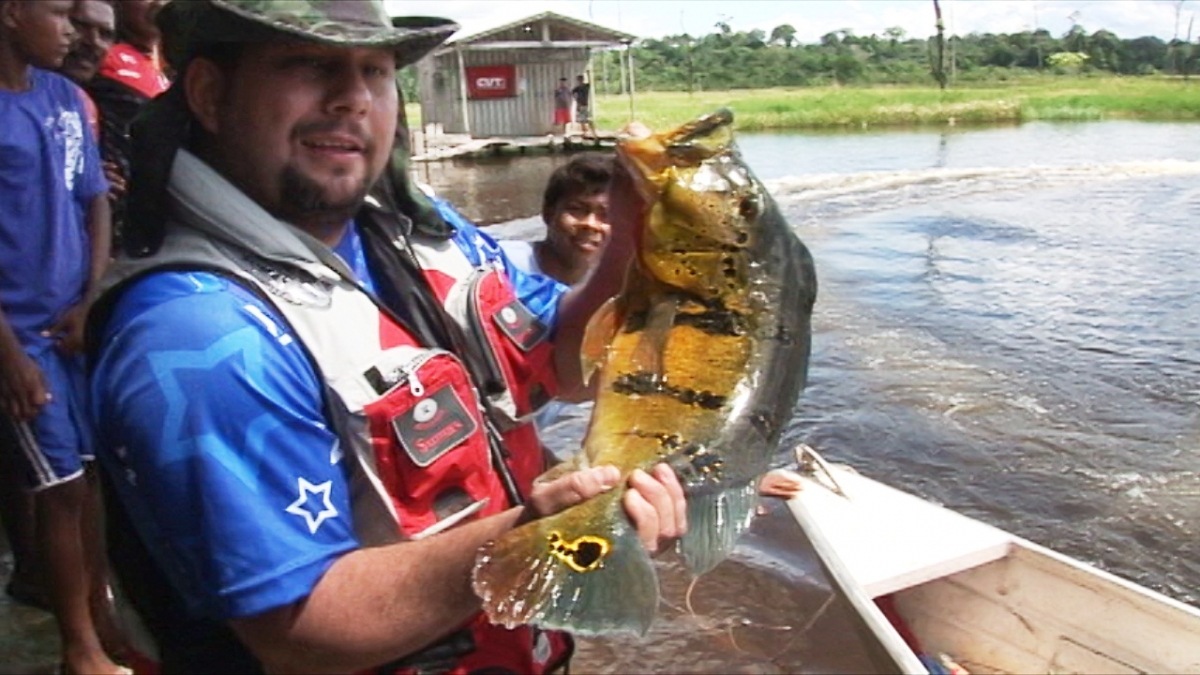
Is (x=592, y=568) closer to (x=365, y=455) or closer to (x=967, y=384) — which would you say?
(x=365, y=455)

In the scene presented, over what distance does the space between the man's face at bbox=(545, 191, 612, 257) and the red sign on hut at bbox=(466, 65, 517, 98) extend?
92.7ft

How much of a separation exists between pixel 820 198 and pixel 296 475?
24.1 meters

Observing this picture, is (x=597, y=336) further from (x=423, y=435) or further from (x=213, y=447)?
(x=213, y=447)

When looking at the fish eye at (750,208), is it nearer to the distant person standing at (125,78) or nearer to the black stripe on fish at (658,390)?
the black stripe on fish at (658,390)

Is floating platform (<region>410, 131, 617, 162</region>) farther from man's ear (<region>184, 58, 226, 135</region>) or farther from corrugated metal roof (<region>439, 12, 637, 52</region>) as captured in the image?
man's ear (<region>184, 58, 226, 135</region>)

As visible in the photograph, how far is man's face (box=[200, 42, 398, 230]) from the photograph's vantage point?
2326 mm

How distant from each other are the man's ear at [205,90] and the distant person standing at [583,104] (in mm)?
31327

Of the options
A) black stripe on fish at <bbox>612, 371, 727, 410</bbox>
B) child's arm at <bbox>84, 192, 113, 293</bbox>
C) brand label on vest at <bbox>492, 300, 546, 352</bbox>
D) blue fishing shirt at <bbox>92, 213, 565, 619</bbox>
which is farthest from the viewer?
child's arm at <bbox>84, 192, 113, 293</bbox>

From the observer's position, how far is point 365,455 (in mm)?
2287

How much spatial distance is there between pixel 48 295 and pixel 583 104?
99.2 feet

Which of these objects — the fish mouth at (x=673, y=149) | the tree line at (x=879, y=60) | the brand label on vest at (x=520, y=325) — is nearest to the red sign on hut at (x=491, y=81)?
the brand label on vest at (x=520, y=325)

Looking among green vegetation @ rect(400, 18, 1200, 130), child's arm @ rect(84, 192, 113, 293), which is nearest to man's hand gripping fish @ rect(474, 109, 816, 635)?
child's arm @ rect(84, 192, 113, 293)

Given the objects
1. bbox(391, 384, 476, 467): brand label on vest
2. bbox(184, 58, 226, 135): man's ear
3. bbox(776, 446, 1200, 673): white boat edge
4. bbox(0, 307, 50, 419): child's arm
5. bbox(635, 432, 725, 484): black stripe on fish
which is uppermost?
bbox(184, 58, 226, 135): man's ear

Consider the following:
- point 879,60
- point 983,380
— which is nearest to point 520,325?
point 983,380
